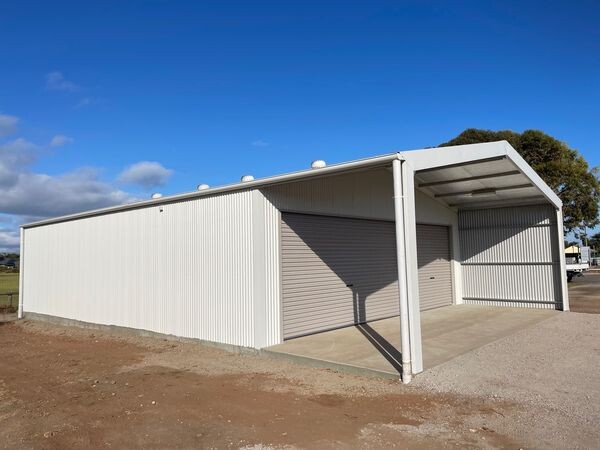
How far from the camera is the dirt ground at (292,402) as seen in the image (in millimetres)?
4664

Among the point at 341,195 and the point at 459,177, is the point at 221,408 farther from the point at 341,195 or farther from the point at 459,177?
the point at 459,177

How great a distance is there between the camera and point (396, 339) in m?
9.20

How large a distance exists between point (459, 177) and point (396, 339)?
4.56 metres

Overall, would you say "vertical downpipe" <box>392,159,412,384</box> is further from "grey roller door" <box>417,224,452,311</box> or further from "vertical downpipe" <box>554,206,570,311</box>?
"vertical downpipe" <box>554,206,570,311</box>

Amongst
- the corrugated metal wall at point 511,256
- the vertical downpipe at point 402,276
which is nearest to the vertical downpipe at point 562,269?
the corrugated metal wall at point 511,256

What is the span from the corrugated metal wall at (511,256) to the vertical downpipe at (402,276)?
8.99 meters

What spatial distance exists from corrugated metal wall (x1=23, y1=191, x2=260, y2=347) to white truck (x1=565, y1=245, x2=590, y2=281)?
24269 millimetres

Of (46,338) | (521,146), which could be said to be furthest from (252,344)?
(521,146)

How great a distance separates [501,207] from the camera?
1477 centimetres

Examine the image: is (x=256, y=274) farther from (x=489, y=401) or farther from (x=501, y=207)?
(x=501, y=207)

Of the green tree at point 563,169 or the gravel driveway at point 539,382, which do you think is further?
the green tree at point 563,169

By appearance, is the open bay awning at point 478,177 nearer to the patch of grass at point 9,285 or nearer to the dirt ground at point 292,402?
the dirt ground at point 292,402

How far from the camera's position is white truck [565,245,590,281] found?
27.1 metres

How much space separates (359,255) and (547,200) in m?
6.10
